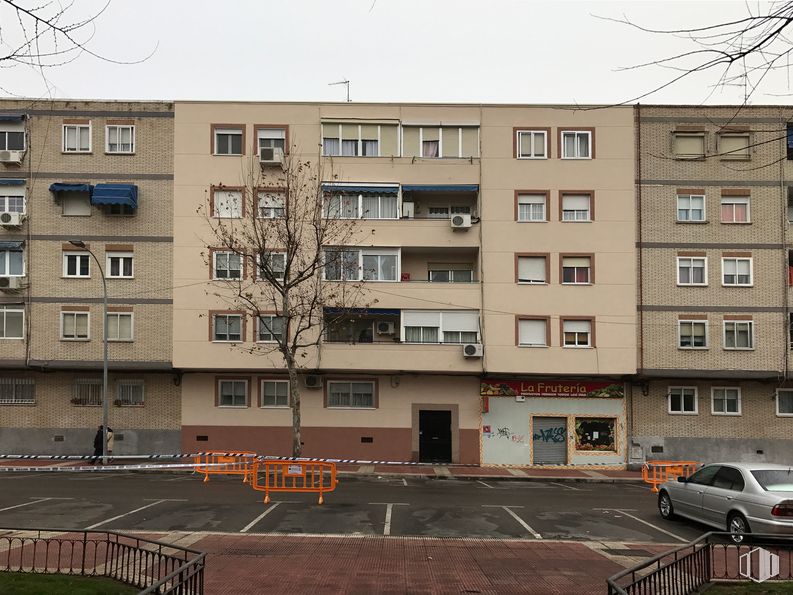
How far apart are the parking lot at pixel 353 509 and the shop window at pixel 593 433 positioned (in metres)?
5.70

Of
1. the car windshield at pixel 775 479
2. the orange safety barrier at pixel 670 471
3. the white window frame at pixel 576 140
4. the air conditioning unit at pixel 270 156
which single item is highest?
the white window frame at pixel 576 140

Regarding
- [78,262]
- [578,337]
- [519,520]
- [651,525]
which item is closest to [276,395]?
[78,262]

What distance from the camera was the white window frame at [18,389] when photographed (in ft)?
87.6

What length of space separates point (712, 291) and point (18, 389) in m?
28.6

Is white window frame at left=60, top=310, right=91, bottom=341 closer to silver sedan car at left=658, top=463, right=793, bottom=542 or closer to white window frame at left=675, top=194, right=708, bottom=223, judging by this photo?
silver sedan car at left=658, top=463, right=793, bottom=542

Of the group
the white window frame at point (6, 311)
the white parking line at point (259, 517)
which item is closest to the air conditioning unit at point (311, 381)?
the white parking line at point (259, 517)

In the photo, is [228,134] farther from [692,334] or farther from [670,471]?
[670,471]

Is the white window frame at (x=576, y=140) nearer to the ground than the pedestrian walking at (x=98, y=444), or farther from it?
farther from it

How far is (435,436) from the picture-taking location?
26.5m

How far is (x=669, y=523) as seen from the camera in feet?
46.7

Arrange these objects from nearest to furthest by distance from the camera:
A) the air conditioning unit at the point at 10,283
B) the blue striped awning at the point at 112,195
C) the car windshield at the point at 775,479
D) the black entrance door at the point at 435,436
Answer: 1. the car windshield at the point at 775,479
2. the blue striped awning at the point at 112,195
3. the air conditioning unit at the point at 10,283
4. the black entrance door at the point at 435,436

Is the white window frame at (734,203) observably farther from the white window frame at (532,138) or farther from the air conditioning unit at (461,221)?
the air conditioning unit at (461,221)

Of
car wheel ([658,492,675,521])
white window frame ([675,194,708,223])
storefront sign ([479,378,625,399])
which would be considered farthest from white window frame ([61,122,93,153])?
car wheel ([658,492,675,521])

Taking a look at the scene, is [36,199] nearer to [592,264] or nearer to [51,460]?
[51,460]
